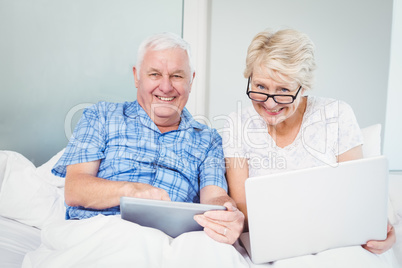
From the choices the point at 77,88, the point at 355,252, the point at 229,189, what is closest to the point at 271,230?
the point at 355,252

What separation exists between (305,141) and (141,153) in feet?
2.26

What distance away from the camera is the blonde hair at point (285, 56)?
1.38 metres

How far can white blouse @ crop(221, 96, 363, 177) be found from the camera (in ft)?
4.96

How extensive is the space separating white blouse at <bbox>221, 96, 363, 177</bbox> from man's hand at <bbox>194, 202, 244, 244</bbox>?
0.42 meters

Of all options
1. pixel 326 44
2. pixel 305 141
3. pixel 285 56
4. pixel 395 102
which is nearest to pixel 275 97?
pixel 285 56

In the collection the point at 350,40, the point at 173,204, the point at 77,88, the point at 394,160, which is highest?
the point at 350,40

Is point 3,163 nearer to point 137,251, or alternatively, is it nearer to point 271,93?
point 137,251

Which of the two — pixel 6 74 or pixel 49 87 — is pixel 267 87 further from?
pixel 6 74

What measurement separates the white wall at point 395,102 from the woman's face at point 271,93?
1716mm

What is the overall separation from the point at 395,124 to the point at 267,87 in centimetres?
191

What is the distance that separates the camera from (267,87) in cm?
141

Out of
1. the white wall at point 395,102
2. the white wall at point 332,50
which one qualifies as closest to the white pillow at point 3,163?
the white wall at point 332,50

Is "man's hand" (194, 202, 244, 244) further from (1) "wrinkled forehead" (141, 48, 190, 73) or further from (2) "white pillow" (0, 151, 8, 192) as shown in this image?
(2) "white pillow" (0, 151, 8, 192)

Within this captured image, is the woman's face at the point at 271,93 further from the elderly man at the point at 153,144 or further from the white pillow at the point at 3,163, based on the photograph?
the white pillow at the point at 3,163
